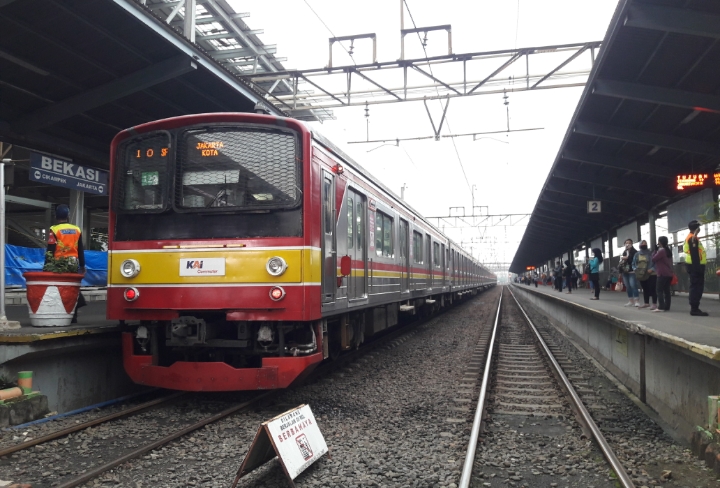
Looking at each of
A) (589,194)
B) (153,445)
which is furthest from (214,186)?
(589,194)

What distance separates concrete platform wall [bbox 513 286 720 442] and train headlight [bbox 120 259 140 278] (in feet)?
17.6

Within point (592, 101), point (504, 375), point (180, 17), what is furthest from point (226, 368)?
point (180, 17)

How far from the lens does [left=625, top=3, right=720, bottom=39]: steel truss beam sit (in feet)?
26.0

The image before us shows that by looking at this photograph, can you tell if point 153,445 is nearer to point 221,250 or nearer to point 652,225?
point 221,250

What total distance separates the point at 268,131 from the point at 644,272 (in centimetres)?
789

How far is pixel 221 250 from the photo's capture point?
5.80m

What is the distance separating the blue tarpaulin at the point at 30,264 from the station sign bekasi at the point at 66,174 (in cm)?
465

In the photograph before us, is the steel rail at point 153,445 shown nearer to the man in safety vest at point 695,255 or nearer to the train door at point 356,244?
the train door at point 356,244

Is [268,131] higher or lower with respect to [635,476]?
higher

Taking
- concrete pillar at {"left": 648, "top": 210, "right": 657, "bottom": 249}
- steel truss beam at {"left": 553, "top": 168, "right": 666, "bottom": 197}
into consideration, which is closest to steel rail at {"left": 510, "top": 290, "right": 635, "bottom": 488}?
steel truss beam at {"left": 553, "top": 168, "right": 666, "bottom": 197}

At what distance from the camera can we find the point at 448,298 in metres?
22.3

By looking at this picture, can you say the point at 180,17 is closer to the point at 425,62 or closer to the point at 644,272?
the point at 425,62

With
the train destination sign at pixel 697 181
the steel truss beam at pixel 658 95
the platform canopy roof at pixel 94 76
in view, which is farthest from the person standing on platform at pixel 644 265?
the platform canopy roof at pixel 94 76

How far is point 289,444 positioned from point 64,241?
444 cm
